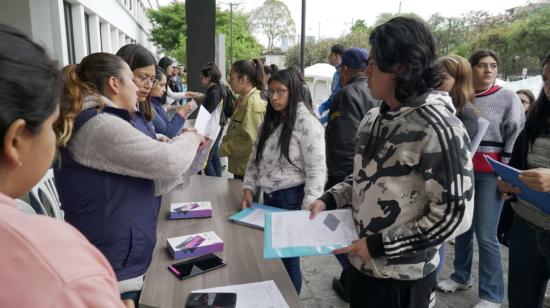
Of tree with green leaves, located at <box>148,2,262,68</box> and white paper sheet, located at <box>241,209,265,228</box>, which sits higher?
tree with green leaves, located at <box>148,2,262,68</box>

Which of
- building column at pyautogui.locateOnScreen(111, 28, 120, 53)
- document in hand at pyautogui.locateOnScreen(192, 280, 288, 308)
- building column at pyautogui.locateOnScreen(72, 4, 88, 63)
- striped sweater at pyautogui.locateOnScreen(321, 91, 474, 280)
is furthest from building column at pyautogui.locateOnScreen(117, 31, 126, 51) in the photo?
striped sweater at pyautogui.locateOnScreen(321, 91, 474, 280)

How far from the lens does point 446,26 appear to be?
123 feet

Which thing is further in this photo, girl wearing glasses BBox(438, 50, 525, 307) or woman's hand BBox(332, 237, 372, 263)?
girl wearing glasses BBox(438, 50, 525, 307)

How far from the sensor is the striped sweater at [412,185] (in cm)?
117

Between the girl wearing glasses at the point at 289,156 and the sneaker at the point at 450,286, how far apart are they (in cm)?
127

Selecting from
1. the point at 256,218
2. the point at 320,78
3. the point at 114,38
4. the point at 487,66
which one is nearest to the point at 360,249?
the point at 256,218

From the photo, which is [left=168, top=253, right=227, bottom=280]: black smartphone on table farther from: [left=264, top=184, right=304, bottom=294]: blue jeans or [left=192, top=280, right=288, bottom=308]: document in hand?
[left=264, top=184, right=304, bottom=294]: blue jeans

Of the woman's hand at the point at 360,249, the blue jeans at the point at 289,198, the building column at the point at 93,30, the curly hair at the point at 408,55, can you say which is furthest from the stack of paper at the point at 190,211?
the building column at the point at 93,30

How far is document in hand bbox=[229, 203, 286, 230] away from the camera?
194cm

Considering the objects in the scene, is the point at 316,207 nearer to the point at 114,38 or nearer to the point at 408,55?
the point at 408,55

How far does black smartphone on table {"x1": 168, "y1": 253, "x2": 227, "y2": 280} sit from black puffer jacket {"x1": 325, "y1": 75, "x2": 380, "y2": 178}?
1.50 meters

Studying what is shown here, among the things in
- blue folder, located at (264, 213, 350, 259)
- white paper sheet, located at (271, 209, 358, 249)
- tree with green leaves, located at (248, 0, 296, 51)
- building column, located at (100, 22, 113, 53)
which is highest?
tree with green leaves, located at (248, 0, 296, 51)

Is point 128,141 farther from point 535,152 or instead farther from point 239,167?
point 239,167

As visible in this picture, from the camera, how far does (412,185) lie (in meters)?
1.25
